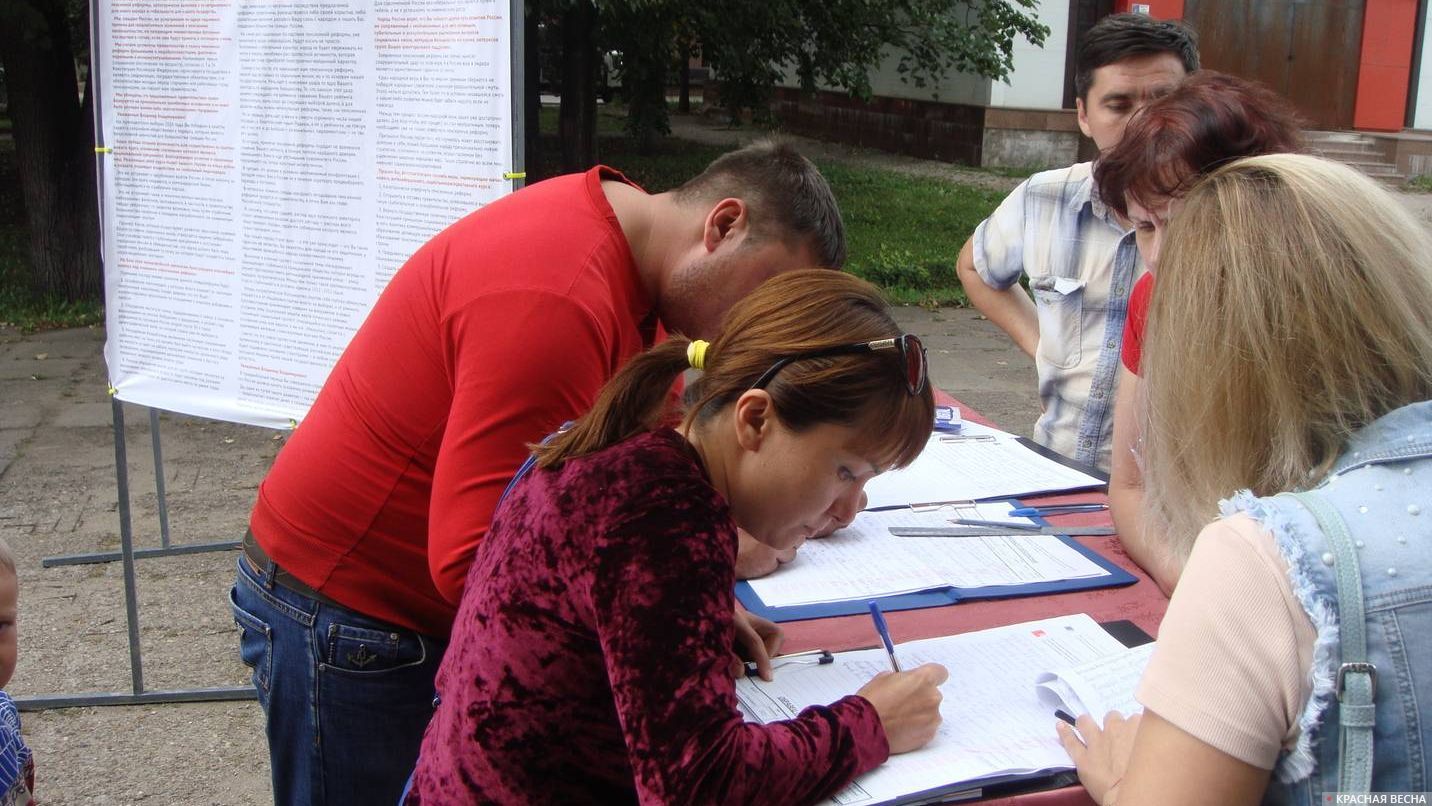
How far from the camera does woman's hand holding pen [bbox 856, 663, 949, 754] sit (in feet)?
4.68

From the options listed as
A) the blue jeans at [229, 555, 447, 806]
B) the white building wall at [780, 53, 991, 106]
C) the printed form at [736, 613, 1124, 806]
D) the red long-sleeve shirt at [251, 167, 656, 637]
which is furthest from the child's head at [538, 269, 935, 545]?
the white building wall at [780, 53, 991, 106]

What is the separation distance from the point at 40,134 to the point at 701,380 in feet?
28.6

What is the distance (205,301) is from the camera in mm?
3045

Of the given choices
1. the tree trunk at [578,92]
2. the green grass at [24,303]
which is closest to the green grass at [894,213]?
the tree trunk at [578,92]

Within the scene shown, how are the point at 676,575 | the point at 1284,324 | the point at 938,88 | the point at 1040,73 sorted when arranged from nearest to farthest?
the point at 1284,324
the point at 676,575
the point at 1040,73
the point at 938,88

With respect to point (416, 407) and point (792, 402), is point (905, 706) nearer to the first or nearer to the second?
point (792, 402)

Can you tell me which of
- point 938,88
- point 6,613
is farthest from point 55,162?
point 938,88

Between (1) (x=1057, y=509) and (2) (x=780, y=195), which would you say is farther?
(1) (x=1057, y=509)

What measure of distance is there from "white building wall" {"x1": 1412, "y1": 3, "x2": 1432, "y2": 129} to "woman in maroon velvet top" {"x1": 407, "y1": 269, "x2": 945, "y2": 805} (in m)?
18.0

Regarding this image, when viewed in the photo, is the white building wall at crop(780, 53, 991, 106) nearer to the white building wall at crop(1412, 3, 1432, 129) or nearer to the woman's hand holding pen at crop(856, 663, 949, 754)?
the white building wall at crop(1412, 3, 1432, 129)

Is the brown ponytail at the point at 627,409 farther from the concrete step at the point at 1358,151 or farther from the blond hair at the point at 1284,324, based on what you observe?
the concrete step at the point at 1358,151

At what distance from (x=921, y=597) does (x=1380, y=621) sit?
2.95ft

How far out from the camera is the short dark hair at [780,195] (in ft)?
6.05

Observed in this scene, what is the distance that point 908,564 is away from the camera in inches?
79.5
